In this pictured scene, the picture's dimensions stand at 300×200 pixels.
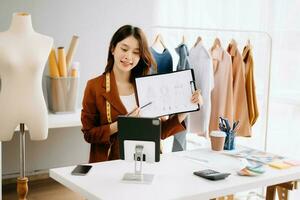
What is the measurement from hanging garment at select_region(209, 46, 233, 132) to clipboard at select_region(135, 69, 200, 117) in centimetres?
88

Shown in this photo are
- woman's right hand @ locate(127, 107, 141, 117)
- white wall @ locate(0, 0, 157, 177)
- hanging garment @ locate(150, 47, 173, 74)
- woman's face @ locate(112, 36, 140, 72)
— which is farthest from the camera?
white wall @ locate(0, 0, 157, 177)

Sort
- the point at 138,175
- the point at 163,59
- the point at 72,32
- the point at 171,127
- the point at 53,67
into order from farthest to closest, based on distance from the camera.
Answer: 1. the point at 72,32
2. the point at 53,67
3. the point at 163,59
4. the point at 171,127
5. the point at 138,175

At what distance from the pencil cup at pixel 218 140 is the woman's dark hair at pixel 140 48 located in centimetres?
61

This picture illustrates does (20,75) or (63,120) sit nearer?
(20,75)

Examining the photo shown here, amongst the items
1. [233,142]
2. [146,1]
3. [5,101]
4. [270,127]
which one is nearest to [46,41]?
[5,101]

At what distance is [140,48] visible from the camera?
111 inches

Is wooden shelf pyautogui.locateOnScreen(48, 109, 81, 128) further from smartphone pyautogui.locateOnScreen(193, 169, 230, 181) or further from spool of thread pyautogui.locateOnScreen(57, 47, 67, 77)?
smartphone pyautogui.locateOnScreen(193, 169, 230, 181)

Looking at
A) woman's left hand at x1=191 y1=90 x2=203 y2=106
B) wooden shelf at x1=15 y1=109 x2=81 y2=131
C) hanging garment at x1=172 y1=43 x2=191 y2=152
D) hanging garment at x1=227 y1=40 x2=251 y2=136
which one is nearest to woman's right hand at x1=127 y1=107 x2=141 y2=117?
woman's left hand at x1=191 y1=90 x2=203 y2=106

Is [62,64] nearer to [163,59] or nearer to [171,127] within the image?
[163,59]

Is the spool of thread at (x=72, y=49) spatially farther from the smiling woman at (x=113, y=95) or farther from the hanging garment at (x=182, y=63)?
the smiling woman at (x=113, y=95)

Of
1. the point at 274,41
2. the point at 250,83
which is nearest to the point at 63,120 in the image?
the point at 250,83

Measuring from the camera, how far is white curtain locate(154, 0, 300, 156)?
3955 millimetres

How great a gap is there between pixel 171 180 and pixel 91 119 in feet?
2.80

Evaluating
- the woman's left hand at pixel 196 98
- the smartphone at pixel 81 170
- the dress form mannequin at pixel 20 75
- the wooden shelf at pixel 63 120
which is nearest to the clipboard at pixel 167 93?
the woman's left hand at pixel 196 98
